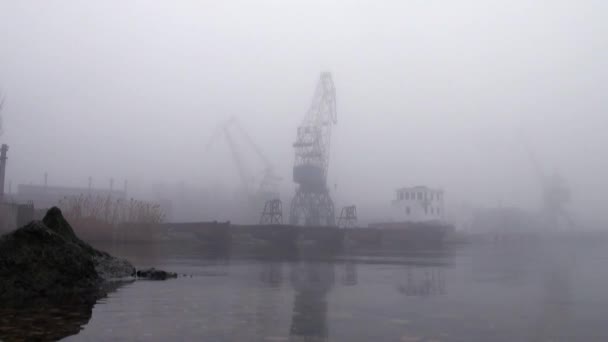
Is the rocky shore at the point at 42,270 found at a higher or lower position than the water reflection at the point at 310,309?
higher

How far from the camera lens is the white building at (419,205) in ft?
315

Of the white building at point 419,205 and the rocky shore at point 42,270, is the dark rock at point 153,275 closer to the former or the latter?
the rocky shore at point 42,270

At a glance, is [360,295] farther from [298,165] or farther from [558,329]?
[298,165]

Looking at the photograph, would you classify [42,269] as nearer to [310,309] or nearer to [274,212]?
[310,309]

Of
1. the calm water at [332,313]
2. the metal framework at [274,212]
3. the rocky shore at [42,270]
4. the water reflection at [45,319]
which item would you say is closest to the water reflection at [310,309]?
the calm water at [332,313]

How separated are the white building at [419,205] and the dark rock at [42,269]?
286 ft

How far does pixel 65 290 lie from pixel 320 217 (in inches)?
2760

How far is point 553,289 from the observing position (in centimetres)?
1362

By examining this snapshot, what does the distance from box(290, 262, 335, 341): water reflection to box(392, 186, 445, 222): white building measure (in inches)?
3255

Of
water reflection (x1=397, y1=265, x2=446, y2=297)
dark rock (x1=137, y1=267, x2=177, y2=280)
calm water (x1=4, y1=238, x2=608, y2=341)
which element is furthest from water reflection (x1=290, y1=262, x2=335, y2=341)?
dark rock (x1=137, y1=267, x2=177, y2=280)

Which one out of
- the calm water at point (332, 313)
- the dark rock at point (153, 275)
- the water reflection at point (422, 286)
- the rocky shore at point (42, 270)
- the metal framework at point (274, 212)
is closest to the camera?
the calm water at point (332, 313)

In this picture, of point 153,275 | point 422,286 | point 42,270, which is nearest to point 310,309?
point 422,286

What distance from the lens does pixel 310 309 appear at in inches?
371

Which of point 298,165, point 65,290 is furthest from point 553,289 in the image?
point 298,165
